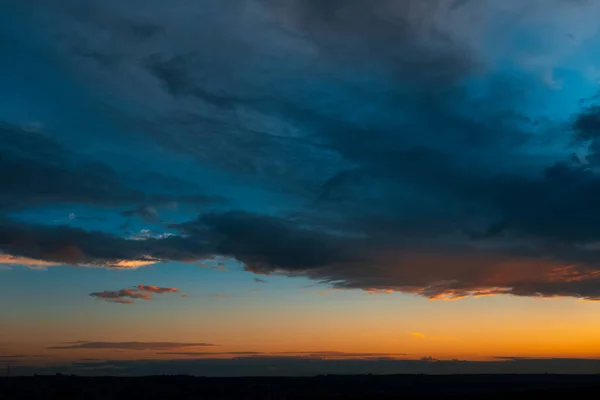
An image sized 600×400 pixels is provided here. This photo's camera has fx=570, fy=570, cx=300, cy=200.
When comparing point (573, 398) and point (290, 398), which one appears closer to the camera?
point (573, 398)

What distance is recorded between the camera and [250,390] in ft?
621

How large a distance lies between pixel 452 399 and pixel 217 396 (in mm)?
69044

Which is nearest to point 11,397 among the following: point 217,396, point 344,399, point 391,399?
point 217,396

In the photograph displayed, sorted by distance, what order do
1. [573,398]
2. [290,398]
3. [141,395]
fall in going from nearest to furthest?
[573,398] < [290,398] < [141,395]

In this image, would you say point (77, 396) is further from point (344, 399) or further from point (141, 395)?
point (344, 399)

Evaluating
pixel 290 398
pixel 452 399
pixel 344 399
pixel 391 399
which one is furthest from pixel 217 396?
pixel 452 399

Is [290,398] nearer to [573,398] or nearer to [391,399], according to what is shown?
[391,399]

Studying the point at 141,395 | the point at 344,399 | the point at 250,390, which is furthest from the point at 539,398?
the point at 141,395

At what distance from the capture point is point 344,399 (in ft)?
548

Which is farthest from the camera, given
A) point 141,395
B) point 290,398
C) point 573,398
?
point 141,395

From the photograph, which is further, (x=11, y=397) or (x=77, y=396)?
(x=77, y=396)

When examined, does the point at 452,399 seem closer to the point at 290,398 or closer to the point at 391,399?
the point at 391,399

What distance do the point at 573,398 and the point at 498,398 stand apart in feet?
65.1

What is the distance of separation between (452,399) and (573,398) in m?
32.2
